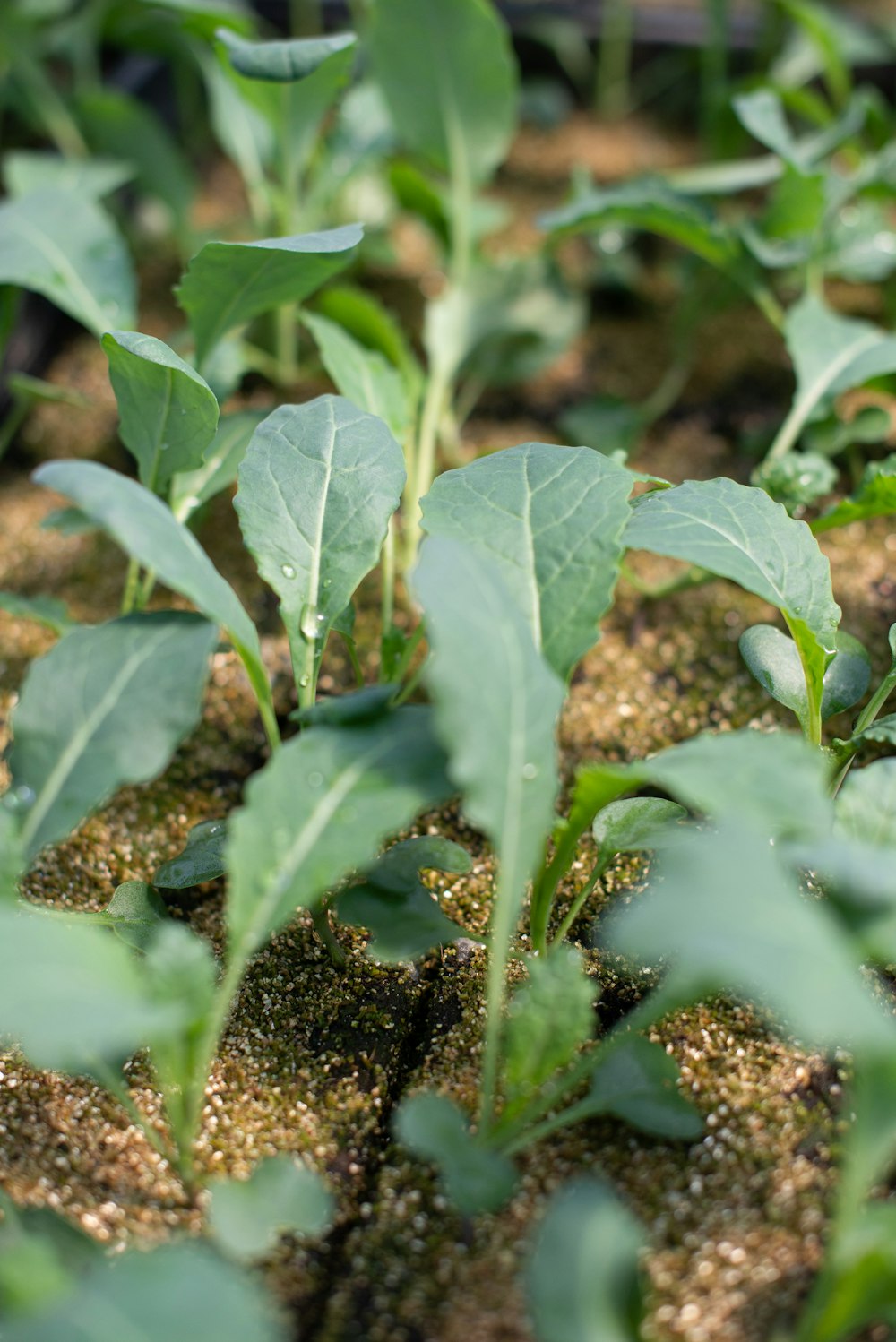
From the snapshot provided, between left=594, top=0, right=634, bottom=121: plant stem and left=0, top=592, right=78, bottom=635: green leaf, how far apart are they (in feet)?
4.50

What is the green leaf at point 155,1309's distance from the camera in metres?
0.43

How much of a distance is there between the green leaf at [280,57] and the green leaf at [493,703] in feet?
1.71

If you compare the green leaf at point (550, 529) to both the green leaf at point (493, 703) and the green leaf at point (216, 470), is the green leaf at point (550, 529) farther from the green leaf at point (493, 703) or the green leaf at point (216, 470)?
the green leaf at point (216, 470)

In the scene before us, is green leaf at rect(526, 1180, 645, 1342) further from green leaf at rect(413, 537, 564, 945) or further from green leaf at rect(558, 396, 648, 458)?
green leaf at rect(558, 396, 648, 458)

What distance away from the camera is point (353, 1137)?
0.66m

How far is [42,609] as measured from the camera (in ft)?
2.98

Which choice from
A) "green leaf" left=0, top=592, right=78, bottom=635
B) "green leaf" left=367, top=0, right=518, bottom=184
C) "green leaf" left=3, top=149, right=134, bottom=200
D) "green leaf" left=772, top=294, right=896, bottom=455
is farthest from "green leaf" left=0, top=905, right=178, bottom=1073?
"green leaf" left=367, top=0, right=518, bottom=184

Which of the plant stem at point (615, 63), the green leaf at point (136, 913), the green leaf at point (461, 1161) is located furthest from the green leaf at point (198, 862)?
the plant stem at point (615, 63)

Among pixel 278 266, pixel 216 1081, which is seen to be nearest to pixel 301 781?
pixel 216 1081

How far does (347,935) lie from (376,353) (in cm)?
55

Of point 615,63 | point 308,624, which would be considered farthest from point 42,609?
point 615,63

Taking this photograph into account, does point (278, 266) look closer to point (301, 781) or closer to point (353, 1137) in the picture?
point (301, 781)

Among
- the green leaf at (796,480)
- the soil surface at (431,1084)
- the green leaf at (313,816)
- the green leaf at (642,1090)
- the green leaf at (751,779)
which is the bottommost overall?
the soil surface at (431,1084)

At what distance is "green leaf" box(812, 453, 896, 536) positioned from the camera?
0.80 meters
